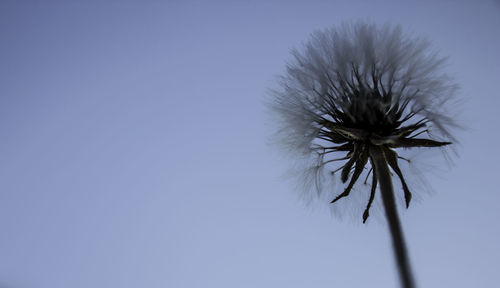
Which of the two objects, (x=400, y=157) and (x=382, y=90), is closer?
(x=382, y=90)

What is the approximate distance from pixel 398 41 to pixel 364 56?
2.50ft

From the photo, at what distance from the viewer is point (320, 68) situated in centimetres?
563

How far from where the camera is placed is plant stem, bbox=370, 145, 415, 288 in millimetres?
3764

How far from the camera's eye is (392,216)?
4.16 m

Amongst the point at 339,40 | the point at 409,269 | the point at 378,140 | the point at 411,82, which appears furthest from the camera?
the point at 339,40

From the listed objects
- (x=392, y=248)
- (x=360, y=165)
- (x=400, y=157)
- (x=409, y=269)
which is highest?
(x=400, y=157)

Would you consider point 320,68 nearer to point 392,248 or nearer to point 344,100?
point 344,100

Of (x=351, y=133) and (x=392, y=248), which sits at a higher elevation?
(x=351, y=133)

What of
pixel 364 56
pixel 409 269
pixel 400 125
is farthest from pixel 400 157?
pixel 409 269

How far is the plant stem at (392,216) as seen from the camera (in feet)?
12.3

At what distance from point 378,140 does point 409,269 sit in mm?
1740

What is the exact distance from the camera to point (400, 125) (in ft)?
16.2

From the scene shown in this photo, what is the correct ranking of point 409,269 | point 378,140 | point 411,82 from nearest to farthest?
point 409,269, point 378,140, point 411,82

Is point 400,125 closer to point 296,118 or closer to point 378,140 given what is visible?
point 378,140
